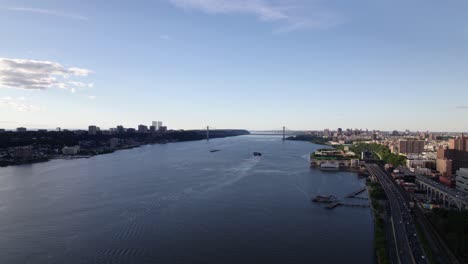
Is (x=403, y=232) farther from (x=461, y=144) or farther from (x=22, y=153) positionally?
(x=22, y=153)

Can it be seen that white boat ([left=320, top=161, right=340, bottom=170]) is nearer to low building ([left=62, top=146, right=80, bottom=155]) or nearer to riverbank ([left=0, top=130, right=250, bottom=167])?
riverbank ([left=0, top=130, right=250, bottom=167])

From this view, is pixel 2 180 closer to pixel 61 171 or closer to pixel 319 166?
pixel 61 171

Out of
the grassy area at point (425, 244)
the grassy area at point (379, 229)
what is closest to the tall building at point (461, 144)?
the grassy area at point (379, 229)

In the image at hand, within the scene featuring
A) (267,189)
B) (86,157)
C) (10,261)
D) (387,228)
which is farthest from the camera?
(86,157)

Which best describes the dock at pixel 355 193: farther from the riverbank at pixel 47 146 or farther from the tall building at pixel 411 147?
the riverbank at pixel 47 146

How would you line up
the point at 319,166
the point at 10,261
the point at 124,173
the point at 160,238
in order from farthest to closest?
1. the point at 319,166
2. the point at 124,173
3. the point at 160,238
4. the point at 10,261

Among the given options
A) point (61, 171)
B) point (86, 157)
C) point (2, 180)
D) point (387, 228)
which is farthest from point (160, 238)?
point (86, 157)

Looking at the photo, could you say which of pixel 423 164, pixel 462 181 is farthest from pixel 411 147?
pixel 462 181
